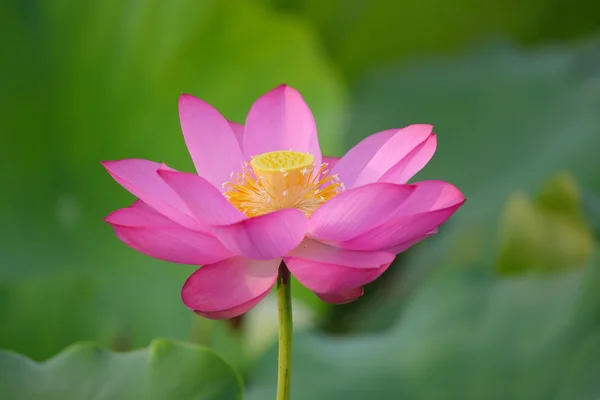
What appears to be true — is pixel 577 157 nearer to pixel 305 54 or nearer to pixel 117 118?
pixel 305 54

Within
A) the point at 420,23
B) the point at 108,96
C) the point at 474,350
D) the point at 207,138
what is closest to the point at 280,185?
the point at 207,138

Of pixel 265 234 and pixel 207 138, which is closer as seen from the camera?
pixel 265 234

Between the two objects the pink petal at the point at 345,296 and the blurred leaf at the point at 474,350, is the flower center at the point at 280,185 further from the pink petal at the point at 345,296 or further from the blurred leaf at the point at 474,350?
the blurred leaf at the point at 474,350

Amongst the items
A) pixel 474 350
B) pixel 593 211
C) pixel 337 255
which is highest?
pixel 337 255

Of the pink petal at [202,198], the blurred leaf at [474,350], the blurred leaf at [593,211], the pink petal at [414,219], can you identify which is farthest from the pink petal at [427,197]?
the blurred leaf at [593,211]

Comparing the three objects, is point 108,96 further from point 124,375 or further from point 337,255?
point 337,255

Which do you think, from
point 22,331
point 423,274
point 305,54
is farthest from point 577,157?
point 22,331
